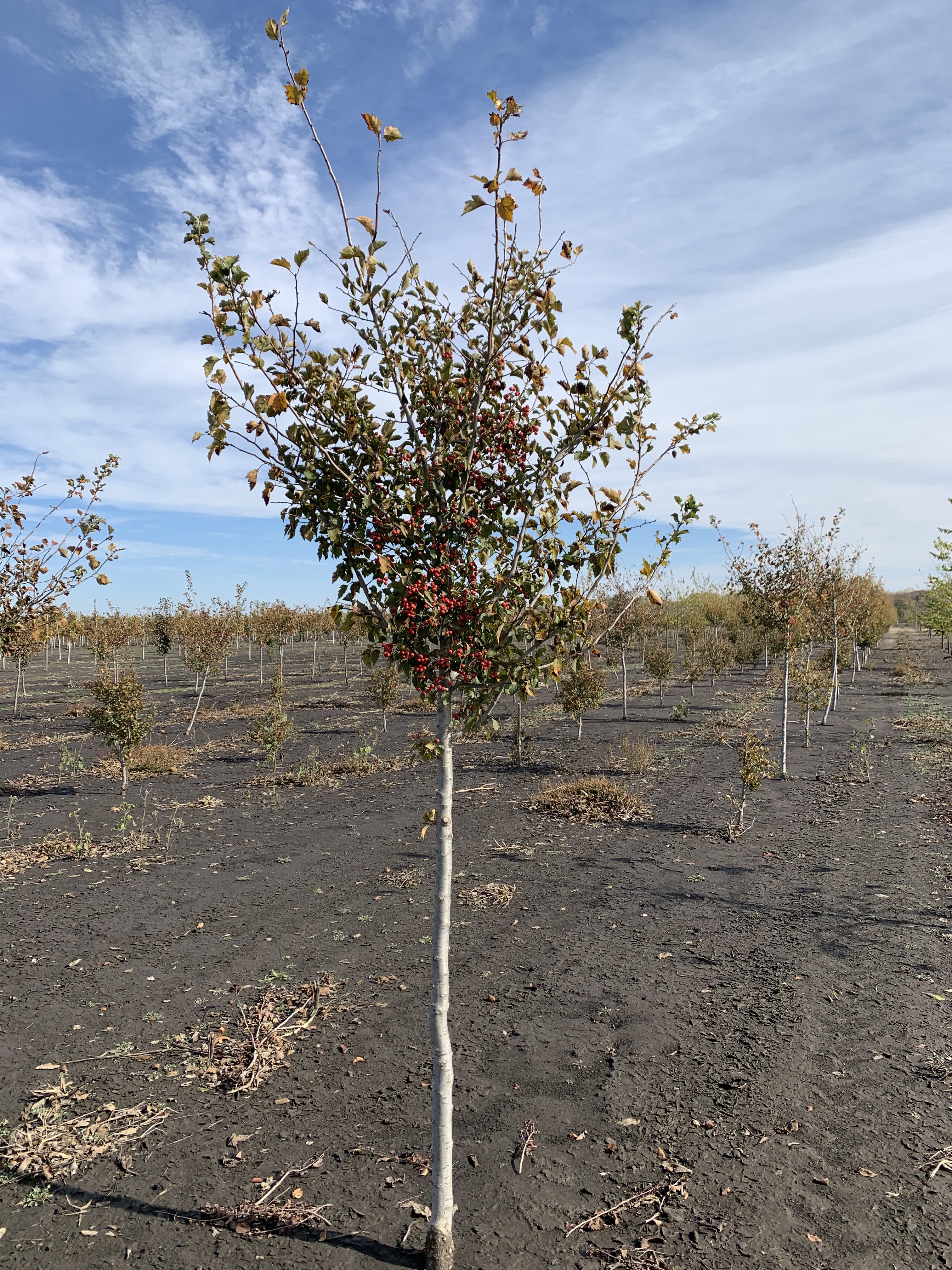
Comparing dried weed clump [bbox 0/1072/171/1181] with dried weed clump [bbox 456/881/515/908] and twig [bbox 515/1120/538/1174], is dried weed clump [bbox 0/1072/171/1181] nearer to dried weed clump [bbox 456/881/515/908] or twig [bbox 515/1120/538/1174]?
twig [bbox 515/1120/538/1174]

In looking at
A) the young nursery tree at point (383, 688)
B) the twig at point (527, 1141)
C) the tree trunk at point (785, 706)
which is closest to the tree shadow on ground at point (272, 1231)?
the twig at point (527, 1141)

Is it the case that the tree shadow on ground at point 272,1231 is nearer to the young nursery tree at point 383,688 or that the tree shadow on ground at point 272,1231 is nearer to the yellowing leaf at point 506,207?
the yellowing leaf at point 506,207

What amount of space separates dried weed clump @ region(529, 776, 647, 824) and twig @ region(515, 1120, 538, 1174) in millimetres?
7256

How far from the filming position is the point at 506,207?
3.07 metres

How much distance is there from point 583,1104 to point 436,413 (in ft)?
13.9

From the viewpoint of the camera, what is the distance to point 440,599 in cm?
317

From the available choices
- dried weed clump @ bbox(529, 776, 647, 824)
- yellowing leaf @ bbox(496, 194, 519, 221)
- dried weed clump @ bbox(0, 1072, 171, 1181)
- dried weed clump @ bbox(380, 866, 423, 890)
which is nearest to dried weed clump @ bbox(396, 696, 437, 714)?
dried weed clump @ bbox(529, 776, 647, 824)

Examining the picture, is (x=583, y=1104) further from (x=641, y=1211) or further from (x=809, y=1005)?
(x=809, y=1005)

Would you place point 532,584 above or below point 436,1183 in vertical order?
above

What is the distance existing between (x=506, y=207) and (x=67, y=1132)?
5535 mm

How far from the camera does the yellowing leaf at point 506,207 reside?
9.98ft

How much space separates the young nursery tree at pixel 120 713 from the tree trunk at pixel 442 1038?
434 inches

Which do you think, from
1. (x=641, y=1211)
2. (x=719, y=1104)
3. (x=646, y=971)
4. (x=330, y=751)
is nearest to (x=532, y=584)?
(x=641, y=1211)

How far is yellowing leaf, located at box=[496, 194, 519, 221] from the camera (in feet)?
9.98
